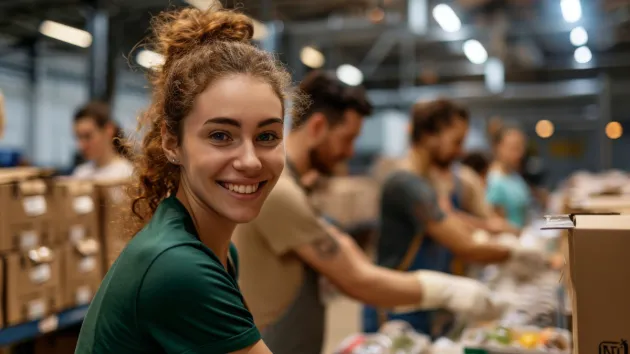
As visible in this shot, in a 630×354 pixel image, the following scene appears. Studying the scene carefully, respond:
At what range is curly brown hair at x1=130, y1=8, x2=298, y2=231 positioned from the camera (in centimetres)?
129

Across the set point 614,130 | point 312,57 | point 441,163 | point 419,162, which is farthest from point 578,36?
point 419,162

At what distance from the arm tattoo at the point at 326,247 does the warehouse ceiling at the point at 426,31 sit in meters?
4.68

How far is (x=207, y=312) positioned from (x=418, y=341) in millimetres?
1440

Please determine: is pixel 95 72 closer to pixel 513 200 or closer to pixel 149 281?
pixel 513 200

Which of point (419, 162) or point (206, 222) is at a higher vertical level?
point (419, 162)

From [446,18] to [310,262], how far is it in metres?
7.28

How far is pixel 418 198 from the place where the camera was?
133 inches

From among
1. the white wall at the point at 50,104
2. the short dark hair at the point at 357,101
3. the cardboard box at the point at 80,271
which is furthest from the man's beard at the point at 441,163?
the white wall at the point at 50,104

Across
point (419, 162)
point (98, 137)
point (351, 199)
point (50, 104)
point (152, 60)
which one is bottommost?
point (351, 199)

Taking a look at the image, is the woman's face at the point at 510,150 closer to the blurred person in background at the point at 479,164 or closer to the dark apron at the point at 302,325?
the blurred person in background at the point at 479,164

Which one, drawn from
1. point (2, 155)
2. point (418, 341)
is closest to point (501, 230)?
point (418, 341)

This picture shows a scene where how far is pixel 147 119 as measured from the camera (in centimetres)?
148

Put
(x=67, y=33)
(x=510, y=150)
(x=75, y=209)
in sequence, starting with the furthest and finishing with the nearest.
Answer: (x=67, y=33) → (x=510, y=150) → (x=75, y=209)

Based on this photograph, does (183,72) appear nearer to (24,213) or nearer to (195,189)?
(195,189)
